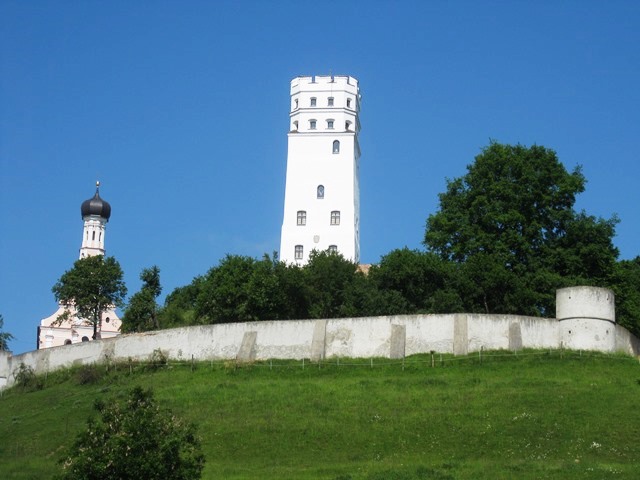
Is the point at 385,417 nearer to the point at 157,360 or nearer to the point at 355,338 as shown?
the point at 355,338

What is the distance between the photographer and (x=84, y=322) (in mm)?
121938

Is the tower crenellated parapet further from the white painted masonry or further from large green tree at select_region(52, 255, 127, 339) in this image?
large green tree at select_region(52, 255, 127, 339)

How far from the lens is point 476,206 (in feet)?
218

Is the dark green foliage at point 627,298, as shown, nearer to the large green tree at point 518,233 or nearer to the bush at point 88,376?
the large green tree at point 518,233

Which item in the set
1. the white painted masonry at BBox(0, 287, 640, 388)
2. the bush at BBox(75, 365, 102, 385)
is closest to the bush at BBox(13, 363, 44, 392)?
the bush at BBox(75, 365, 102, 385)

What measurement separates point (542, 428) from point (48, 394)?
76.1 feet

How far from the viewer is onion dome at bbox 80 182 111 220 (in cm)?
12544

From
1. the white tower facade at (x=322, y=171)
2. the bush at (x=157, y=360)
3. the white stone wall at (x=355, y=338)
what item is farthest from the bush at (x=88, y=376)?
the white tower facade at (x=322, y=171)

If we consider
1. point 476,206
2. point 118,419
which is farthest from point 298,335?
point 118,419

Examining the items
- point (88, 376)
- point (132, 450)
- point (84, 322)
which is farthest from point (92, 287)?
point (84, 322)

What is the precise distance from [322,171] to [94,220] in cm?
4037

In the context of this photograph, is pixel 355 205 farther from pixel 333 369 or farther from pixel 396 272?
pixel 333 369

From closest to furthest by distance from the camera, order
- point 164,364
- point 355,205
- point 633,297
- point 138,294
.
A: point 164,364
point 633,297
point 138,294
point 355,205

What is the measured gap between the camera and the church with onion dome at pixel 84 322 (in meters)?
122
